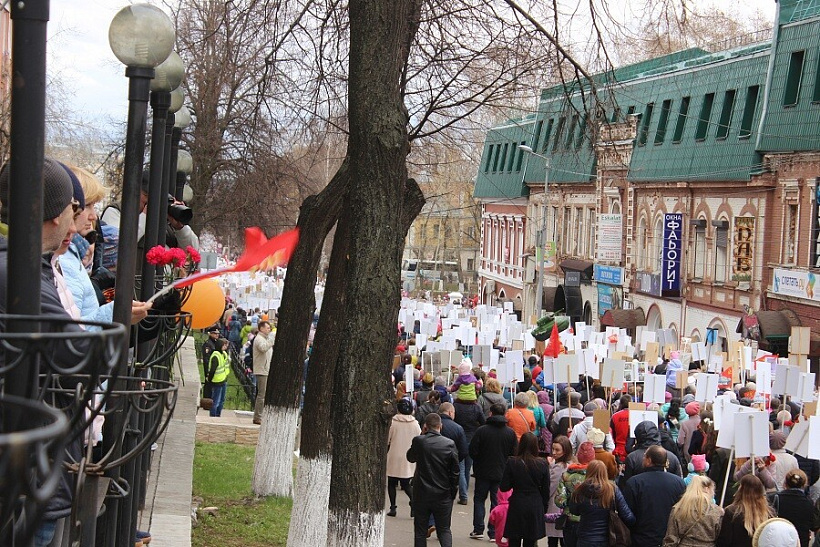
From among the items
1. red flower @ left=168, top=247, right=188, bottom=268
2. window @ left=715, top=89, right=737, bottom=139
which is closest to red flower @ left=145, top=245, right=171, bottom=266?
red flower @ left=168, top=247, right=188, bottom=268

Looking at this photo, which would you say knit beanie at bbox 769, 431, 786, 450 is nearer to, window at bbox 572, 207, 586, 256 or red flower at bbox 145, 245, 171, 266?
red flower at bbox 145, 245, 171, 266

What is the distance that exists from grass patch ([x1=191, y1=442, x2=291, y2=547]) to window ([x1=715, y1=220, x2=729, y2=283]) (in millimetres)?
24509

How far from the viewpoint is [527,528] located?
11797 mm

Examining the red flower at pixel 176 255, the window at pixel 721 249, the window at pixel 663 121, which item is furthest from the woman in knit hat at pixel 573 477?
the window at pixel 663 121

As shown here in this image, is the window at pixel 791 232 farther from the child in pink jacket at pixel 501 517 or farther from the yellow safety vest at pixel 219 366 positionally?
the child in pink jacket at pixel 501 517

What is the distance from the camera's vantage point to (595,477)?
34.6 ft

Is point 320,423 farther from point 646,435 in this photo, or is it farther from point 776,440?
point 776,440

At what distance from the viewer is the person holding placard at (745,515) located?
934cm

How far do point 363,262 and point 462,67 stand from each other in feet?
22.7

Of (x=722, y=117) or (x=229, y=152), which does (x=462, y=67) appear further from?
(x=722, y=117)

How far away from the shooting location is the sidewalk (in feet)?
28.9

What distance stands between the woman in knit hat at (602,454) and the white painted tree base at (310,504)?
2.65 metres

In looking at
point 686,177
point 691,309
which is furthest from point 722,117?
point 691,309

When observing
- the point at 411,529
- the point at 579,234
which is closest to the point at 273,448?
the point at 411,529
